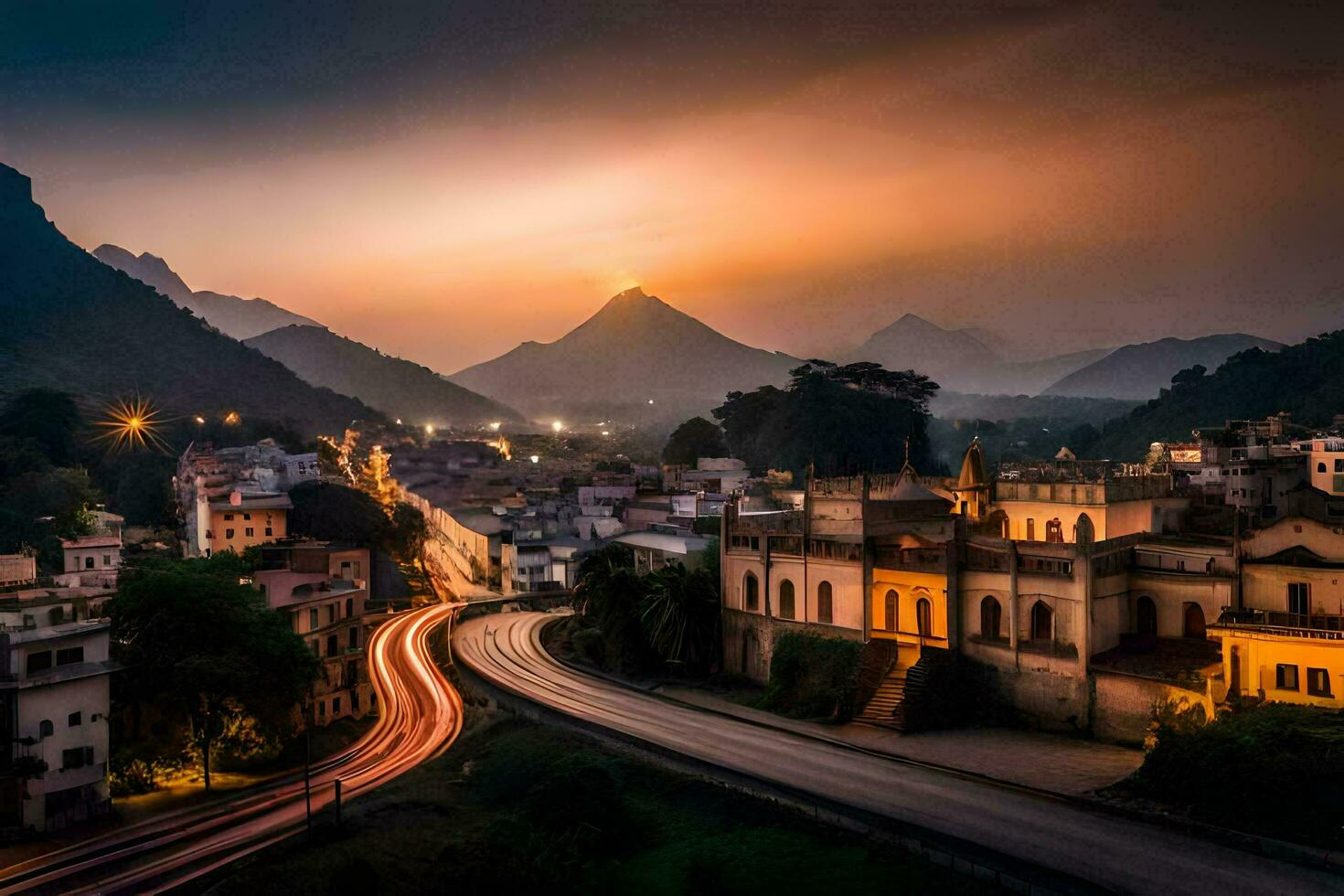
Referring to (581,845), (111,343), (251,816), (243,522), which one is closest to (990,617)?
(581,845)

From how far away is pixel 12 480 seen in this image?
2707 inches

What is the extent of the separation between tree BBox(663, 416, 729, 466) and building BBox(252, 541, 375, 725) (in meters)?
67.7

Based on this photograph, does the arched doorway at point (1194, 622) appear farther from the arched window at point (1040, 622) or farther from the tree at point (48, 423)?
the tree at point (48, 423)

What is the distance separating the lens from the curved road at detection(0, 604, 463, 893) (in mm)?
23438

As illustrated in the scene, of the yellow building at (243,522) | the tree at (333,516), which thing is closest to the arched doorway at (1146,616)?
the yellow building at (243,522)

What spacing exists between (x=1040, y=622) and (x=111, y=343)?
12577 centimetres

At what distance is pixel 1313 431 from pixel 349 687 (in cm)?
5151

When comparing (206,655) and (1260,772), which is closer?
(1260,772)

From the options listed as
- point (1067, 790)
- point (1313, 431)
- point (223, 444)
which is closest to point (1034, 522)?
point (1067, 790)

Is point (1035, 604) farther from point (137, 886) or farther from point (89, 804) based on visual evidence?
point (89, 804)

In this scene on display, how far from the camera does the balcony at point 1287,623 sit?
23859 mm

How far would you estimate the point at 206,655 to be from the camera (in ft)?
101

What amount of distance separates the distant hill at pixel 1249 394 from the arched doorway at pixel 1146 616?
5544cm

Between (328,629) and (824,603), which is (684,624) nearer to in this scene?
(824,603)
